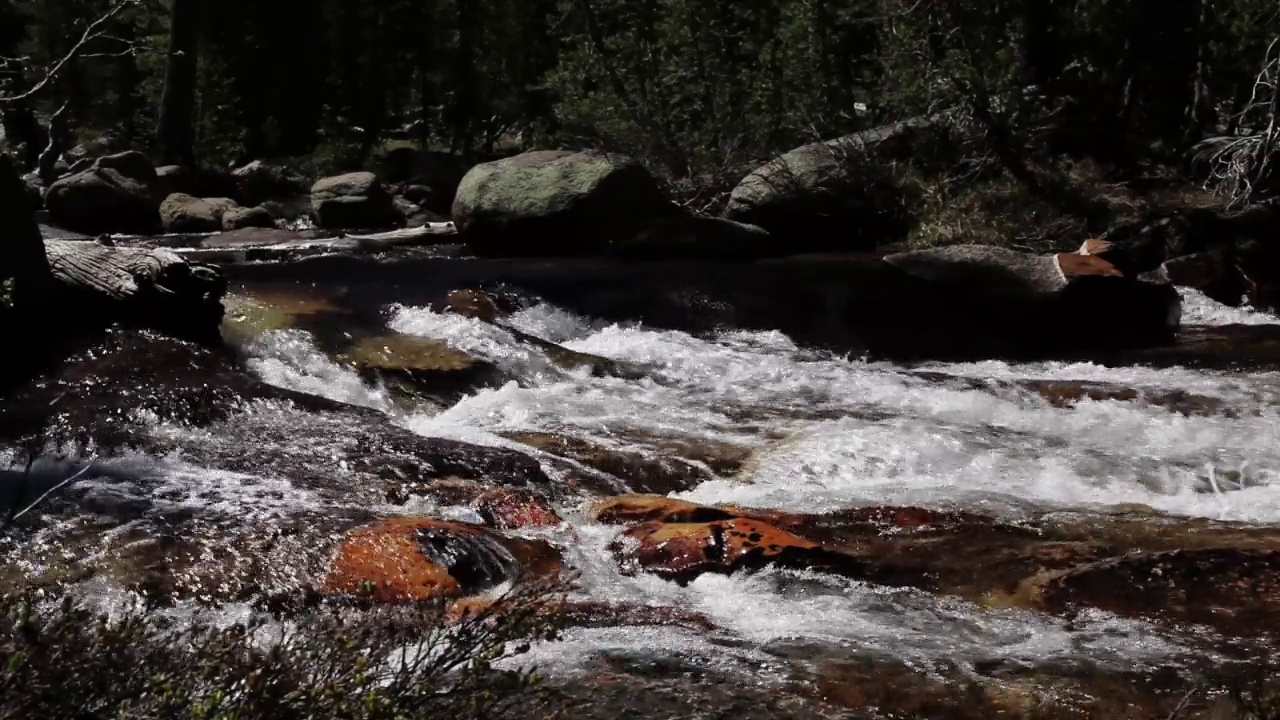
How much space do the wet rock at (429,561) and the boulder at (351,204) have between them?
550 inches

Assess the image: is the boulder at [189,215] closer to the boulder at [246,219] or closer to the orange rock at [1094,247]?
the boulder at [246,219]

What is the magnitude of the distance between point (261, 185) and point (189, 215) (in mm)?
3373

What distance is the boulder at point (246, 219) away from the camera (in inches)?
701

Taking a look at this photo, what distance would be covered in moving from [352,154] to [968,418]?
19587mm

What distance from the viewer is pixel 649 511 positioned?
19.1 feet

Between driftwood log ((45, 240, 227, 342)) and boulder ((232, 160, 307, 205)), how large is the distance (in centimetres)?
1221

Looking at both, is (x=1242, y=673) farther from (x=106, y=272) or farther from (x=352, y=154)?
(x=352, y=154)

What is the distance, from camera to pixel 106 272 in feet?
28.6

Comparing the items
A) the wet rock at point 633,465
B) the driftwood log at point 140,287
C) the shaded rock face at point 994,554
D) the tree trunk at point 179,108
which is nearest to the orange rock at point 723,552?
the shaded rock face at point 994,554

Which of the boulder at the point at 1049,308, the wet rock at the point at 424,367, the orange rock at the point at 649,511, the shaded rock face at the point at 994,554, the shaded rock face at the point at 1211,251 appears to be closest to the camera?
the shaded rock face at the point at 994,554

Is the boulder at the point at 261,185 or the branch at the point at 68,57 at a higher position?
the branch at the point at 68,57

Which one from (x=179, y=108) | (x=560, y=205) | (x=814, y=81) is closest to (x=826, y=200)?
(x=560, y=205)

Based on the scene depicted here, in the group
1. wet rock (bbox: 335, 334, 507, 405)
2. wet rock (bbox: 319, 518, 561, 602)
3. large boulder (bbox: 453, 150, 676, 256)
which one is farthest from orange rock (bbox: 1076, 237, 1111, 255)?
wet rock (bbox: 319, 518, 561, 602)

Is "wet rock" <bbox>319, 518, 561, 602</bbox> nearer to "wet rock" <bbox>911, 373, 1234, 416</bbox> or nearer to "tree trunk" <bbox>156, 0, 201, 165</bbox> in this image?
"wet rock" <bbox>911, 373, 1234, 416</bbox>
